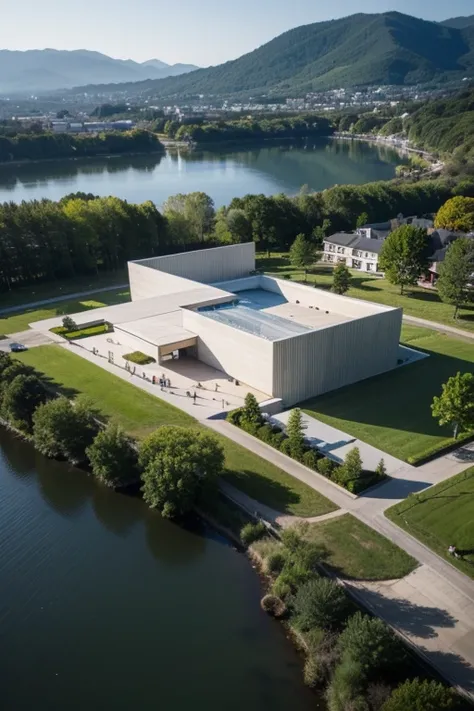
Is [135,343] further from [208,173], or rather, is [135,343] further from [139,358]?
[208,173]

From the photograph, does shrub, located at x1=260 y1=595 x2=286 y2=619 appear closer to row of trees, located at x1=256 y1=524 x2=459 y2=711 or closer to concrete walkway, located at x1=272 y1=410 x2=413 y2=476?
row of trees, located at x1=256 y1=524 x2=459 y2=711

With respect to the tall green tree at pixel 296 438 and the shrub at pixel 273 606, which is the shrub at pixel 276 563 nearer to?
the shrub at pixel 273 606

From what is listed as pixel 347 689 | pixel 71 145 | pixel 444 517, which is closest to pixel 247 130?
pixel 71 145

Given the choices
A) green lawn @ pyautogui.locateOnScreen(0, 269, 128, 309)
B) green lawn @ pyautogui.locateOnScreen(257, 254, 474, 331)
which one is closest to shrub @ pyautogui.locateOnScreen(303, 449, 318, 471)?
green lawn @ pyautogui.locateOnScreen(257, 254, 474, 331)

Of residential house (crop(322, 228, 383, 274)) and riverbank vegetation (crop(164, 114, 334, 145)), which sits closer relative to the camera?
residential house (crop(322, 228, 383, 274))

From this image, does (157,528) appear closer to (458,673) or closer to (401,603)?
(401,603)

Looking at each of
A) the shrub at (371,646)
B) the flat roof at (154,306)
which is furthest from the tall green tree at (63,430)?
the shrub at (371,646)

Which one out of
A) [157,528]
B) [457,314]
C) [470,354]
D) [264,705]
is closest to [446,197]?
[457,314]
